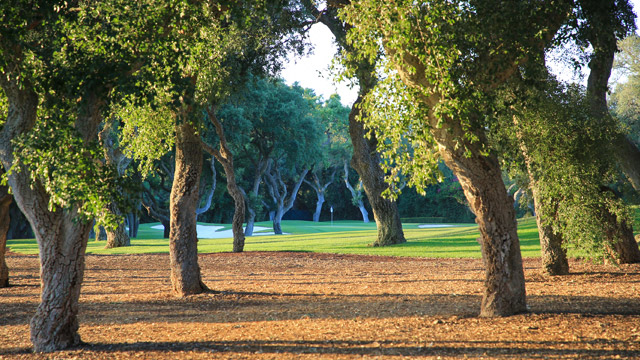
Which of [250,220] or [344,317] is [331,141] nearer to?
[250,220]

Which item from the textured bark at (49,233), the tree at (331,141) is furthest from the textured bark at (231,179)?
the tree at (331,141)

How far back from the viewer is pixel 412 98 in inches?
242

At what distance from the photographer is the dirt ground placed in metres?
5.75

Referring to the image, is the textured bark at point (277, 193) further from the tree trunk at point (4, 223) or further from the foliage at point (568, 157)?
the foliage at point (568, 157)

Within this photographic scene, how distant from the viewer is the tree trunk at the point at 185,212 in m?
9.59

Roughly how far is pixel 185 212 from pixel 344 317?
3733mm

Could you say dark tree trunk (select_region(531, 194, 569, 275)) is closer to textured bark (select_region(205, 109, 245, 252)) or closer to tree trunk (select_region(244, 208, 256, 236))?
textured bark (select_region(205, 109, 245, 252))

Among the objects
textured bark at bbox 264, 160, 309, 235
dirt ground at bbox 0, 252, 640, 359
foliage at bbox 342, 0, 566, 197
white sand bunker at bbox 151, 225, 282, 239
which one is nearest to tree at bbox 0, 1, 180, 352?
dirt ground at bbox 0, 252, 640, 359

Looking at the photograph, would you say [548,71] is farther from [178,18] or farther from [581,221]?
[178,18]

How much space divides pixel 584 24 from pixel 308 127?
82.4 feet

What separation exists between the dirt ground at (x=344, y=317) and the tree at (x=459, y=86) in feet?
3.25

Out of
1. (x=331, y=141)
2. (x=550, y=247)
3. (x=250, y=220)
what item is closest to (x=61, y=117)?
(x=550, y=247)

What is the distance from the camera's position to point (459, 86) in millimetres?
5906

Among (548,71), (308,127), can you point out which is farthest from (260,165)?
(548,71)
